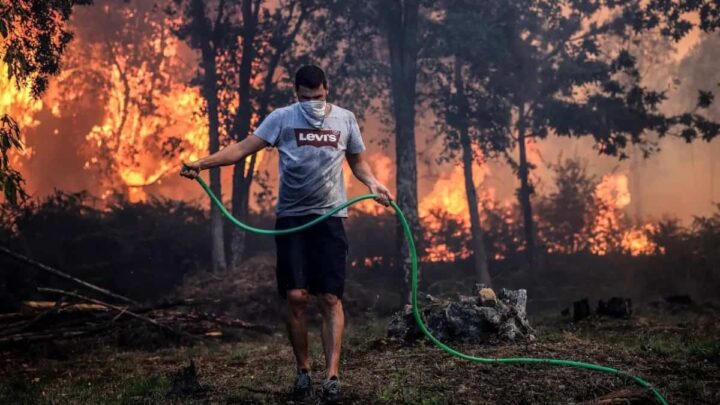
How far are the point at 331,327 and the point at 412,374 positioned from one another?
1.10 m

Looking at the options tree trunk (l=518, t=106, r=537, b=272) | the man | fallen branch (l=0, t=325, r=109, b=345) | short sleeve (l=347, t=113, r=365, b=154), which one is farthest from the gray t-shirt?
tree trunk (l=518, t=106, r=537, b=272)

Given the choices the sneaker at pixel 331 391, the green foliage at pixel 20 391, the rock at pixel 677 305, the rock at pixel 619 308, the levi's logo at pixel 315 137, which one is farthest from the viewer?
the rock at pixel 677 305

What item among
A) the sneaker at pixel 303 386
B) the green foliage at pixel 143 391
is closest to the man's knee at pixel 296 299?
the sneaker at pixel 303 386

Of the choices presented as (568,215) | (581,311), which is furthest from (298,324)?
(568,215)

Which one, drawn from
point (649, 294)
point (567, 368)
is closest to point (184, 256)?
point (649, 294)

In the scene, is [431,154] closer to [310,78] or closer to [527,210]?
[527,210]

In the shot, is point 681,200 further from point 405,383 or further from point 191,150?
point 405,383

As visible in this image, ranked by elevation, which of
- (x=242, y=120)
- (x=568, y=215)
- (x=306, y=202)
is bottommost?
(x=306, y=202)

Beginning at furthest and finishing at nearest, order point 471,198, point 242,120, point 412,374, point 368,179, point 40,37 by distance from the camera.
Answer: point 471,198, point 242,120, point 40,37, point 412,374, point 368,179

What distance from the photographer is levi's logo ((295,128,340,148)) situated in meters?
5.41

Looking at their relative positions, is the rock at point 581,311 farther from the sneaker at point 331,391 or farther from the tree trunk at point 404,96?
the tree trunk at point 404,96

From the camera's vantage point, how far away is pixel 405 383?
566cm

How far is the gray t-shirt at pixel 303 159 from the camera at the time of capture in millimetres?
5398

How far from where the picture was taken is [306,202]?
17.8 feet
